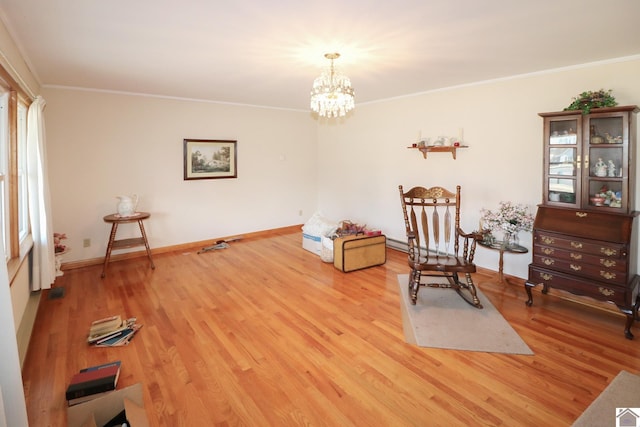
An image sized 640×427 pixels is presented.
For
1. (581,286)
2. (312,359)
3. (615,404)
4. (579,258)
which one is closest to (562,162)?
(579,258)

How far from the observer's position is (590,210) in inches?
121

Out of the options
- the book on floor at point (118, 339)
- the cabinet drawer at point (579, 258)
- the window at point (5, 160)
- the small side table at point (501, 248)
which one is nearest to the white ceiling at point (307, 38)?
the window at point (5, 160)

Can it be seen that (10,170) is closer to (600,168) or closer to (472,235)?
(472,235)

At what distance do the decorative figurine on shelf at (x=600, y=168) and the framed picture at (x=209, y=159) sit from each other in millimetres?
4888

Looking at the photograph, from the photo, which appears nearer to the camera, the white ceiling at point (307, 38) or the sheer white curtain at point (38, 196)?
the white ceiling at point (307, 38)

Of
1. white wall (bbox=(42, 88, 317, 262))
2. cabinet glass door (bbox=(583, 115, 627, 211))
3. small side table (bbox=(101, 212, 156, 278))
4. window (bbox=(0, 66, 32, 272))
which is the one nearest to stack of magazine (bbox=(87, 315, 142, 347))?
window (bbox=(0, 66, 32, 272))

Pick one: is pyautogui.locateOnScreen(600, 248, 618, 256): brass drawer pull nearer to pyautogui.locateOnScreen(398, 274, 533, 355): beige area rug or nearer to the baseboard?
pyautogui.locateOnScreen(398, 274, 533, 355): beige area rug

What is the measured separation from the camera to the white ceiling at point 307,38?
7.00ft

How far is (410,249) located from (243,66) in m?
2.52

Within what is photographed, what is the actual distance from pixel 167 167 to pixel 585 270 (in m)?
5.33

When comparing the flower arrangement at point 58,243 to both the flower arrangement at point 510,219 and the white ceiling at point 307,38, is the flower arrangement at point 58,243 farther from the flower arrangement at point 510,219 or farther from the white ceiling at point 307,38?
the flower arrangement at point 510,219

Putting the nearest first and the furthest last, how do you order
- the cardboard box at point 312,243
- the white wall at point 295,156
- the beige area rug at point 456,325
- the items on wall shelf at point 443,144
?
the beige area rug at point 456,325 < the white wall at point 295,156 < the items on wall shelf at point 443,144 < the cardboard box at point 312,243

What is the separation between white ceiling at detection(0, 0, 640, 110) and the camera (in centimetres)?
213

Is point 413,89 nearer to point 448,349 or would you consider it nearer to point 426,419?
point 448,349
